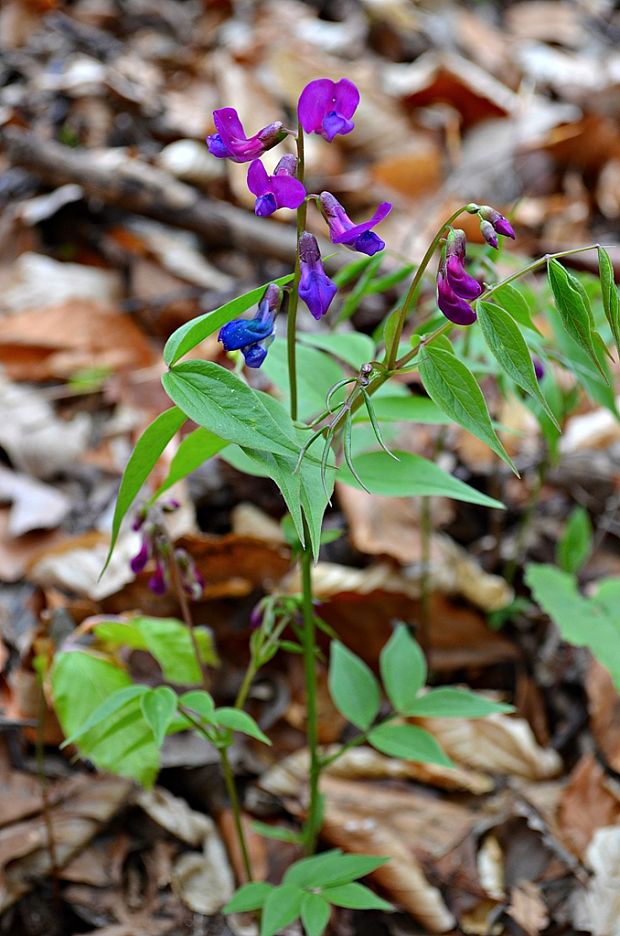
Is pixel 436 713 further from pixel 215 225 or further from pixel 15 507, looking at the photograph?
pixel 215 225

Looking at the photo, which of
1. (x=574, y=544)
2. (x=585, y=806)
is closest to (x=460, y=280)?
(x=574, y=544)

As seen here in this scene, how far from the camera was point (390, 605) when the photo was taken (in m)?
2.38

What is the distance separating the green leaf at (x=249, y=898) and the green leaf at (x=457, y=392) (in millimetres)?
911

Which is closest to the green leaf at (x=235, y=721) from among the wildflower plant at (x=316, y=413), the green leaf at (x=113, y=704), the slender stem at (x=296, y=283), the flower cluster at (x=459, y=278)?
the wildflower plant at (x=316, y=413)

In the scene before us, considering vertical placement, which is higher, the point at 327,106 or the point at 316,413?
the point at 327,106

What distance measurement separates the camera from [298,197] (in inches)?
44.0

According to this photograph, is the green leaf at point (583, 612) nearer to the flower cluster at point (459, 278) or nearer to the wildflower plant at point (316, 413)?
the wildflower plant at point (316, 413)

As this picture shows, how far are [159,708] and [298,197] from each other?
0.75 meters

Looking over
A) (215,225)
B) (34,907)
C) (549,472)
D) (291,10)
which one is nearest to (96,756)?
(34,907)

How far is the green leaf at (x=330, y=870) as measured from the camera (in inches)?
60.4

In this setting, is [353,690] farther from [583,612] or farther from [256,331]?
[256,331]

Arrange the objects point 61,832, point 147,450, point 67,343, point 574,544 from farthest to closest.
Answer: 1. point 67,343
2. point 574,544
3. point 61,832
4. point 147,450

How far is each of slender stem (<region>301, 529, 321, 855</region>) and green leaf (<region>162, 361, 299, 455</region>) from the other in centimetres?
32

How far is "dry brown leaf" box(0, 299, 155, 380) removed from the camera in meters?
3.19
